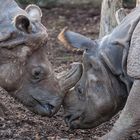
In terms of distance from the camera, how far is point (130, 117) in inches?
237

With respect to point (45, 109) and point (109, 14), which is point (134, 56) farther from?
point (109, 14)

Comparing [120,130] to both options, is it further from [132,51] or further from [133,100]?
[132,51]

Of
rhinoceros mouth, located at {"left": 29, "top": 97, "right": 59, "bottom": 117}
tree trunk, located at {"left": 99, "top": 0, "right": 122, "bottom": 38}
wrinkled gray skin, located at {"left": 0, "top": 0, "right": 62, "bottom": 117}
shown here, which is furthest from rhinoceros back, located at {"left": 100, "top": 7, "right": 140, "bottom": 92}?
tree trunk, located at {"left": 99, "top": 0, "right": 122, "bottom": 38}

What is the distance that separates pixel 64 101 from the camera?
6.60 m

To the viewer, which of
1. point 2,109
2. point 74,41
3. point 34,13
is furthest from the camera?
point 2,109

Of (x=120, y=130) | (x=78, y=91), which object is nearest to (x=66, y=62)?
(x=78, y=91)

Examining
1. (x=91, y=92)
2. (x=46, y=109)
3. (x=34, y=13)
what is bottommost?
(x=46, y=109)

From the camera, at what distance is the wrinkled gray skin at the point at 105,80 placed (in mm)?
6129

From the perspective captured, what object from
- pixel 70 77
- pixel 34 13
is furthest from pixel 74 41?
pixel 34 13

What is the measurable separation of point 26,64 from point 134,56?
1122 mm

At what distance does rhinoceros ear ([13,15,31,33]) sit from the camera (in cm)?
635

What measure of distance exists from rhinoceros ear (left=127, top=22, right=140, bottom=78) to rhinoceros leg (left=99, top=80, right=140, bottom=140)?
0.09m

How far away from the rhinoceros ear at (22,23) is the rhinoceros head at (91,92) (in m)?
0.37

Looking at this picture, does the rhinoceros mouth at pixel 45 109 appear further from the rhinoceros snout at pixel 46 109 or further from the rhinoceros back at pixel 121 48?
the rhinoceros back at pixel 121 48
